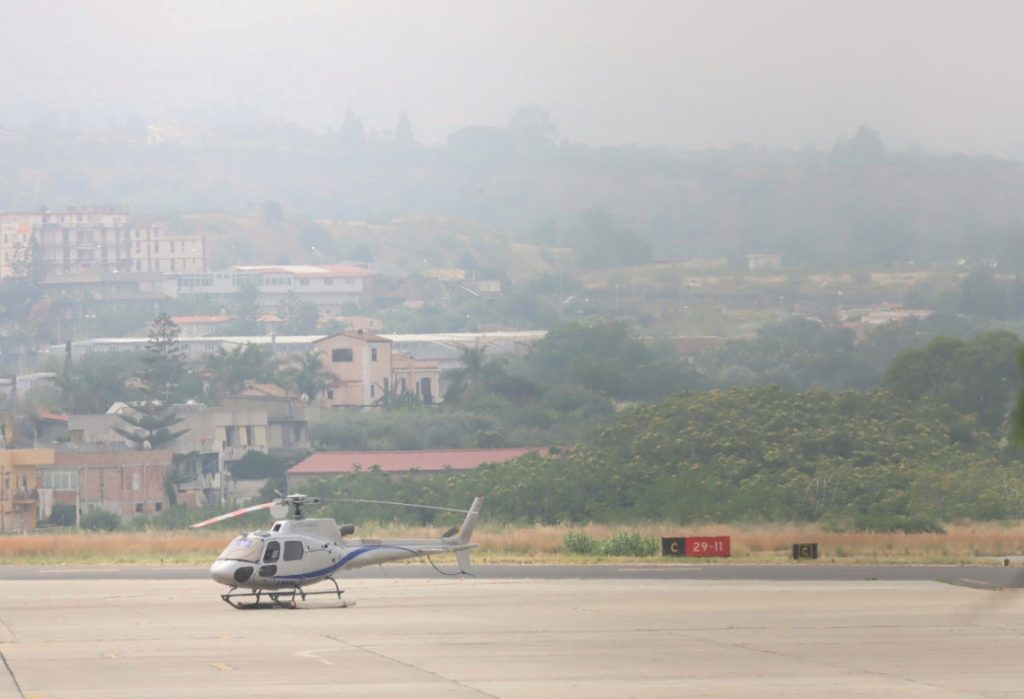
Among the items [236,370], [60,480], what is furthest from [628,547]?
[236,370]

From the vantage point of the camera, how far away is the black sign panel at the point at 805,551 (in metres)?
46.8

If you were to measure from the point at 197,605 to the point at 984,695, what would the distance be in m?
17.4

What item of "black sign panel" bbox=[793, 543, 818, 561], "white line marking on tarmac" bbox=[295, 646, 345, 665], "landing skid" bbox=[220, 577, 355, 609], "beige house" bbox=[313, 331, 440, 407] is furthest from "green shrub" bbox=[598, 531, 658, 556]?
"beige house" bbox=[313, 331, 440, 407]

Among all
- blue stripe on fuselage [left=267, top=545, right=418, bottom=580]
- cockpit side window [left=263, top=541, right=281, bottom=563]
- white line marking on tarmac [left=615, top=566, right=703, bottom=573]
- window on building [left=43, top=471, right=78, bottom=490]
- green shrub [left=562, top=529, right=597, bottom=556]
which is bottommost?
white line marking on tarmac [left=615, top=566, right=703, bottom=573]

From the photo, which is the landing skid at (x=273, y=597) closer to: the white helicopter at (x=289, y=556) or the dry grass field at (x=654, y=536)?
the white helicopter at (x=289, y=556)

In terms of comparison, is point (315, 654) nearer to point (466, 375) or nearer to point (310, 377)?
point (466, 375)

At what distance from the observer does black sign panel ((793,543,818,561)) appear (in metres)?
46.8

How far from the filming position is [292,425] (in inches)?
4537

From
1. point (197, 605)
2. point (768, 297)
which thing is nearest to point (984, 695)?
point (197, 605)

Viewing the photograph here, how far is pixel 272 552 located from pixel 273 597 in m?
1.32

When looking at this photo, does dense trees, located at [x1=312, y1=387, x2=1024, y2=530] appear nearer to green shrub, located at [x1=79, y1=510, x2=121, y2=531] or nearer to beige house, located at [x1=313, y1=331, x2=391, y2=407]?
green shrub, located at [x1=79, y1=510, x2=121, y2=531]

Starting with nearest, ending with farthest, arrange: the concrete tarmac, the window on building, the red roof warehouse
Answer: the concrete tarmac
the red roof warehouse
the window on building

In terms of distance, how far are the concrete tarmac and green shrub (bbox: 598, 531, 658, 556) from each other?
30.7 ft

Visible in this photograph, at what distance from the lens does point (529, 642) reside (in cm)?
2855
